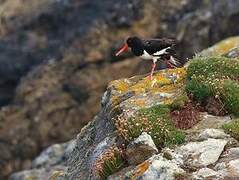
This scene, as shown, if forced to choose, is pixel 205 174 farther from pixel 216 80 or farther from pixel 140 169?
pixel 216 80

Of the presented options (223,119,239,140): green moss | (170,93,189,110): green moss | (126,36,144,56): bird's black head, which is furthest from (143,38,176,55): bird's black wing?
(223,119,239,140): green moss

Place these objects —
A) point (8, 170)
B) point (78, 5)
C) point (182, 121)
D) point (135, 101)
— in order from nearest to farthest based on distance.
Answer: point (182, 121)
point (135, 101)
point (8, 170)
point (78, 5)

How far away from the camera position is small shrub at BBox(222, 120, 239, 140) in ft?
51.9

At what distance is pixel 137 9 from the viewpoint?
50625 millimetres

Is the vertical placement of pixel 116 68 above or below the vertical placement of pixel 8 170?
above

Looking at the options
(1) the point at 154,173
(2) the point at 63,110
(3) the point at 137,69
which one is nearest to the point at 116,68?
(3) the point at 137,69

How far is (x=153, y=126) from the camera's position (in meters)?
16.5

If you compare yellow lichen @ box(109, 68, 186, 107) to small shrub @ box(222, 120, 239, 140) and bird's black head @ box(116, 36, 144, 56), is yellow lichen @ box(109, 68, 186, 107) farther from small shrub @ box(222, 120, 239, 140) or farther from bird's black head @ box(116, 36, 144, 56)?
small shrub @ box(222, 120, 239, 140)

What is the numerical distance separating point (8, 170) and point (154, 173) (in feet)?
104

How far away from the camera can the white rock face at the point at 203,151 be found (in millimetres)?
15055

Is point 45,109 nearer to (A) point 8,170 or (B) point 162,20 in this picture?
(A) point 8,170

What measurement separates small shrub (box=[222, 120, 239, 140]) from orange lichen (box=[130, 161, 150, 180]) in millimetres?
2155

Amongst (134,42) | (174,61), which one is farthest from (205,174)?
(174,61)

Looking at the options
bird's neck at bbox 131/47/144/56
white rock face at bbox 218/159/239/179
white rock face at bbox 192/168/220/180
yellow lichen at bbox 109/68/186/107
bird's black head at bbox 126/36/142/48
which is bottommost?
yellow lichen at bbox 109/68/186/107
